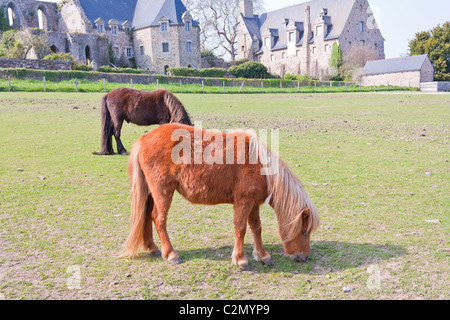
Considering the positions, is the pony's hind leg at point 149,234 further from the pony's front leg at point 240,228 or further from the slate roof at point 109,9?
the slate roof at point 109,9

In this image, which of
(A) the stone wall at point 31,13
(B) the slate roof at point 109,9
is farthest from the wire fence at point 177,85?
(A) the stone wall at point 31,13

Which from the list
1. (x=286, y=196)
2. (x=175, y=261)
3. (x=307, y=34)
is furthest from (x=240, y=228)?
(x=307, y=34)

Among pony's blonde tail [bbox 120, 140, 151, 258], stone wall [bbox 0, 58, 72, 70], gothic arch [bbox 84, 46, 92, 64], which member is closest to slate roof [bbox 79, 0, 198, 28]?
gothic arch [bbox 84, 46, 92, 64]

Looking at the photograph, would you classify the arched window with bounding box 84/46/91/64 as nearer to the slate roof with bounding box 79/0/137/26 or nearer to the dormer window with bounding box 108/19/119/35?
the slate roof with bounding box 79/0/137/26

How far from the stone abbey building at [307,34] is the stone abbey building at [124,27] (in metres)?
20.2

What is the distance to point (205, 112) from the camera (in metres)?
18.5

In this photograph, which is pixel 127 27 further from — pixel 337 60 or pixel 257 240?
pixel 257 240

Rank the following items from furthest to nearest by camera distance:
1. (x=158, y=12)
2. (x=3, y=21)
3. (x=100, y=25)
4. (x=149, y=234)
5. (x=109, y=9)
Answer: (x=109, y=9), (x=158, y=12), (x=100, y=25), (x=3, y=21), (x=149, y=234)

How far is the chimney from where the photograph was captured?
75.9 metres

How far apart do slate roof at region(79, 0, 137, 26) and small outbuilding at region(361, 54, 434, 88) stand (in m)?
36.9

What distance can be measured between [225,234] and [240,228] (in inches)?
41.9

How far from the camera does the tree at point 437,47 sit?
6088 centimetres

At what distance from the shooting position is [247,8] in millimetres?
76500
